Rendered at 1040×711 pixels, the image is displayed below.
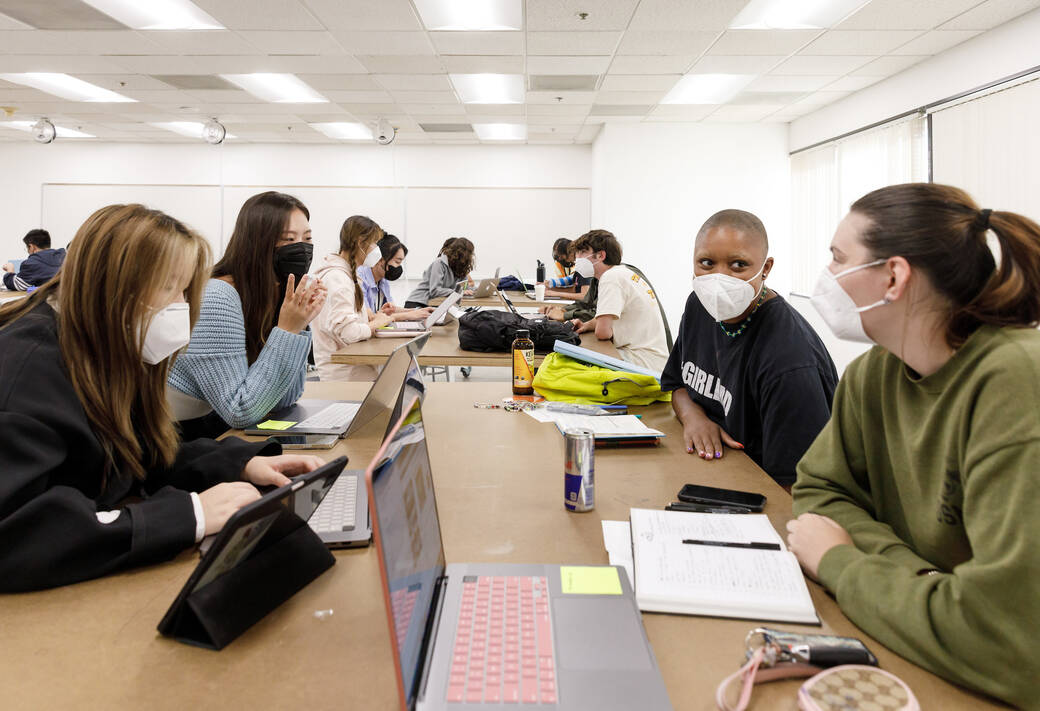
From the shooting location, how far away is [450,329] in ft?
13.9

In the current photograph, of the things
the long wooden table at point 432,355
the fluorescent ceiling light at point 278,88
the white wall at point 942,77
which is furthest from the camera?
the fluorescent ceiling light at point 278,88

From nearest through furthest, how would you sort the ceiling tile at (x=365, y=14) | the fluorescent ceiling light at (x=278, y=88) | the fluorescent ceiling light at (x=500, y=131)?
the ceiling tile at (x=365, y=14), the fluorescent ceiling light at (x=278, y=88), the fluorescent ceiling light at (x=500, y=131)

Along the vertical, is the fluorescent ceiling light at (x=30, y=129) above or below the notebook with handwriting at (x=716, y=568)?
above

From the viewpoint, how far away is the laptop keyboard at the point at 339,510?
3.73 feet

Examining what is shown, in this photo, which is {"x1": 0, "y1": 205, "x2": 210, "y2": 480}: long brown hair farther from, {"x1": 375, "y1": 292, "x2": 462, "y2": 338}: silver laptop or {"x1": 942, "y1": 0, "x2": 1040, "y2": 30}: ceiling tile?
{"x1": 942, "y1": 0, "x2": 1040, "y2": 30}: ceiling tile

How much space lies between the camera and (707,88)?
651 centimetres

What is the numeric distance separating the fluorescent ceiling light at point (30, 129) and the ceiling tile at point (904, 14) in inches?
346

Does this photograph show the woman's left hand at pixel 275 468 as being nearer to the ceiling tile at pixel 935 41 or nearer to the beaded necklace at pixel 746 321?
the beaded necklace at pixel 746 321

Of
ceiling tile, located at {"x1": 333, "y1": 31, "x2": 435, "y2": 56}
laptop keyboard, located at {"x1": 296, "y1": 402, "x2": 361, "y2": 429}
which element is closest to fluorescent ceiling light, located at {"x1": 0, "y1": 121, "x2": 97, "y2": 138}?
ceiling tile, located at {"x1": 333, "y1": 31, "x2": 435, "y2": 56}

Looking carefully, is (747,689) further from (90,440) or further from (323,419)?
(323,419)

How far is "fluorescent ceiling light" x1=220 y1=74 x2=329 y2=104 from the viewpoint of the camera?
20.0 ft

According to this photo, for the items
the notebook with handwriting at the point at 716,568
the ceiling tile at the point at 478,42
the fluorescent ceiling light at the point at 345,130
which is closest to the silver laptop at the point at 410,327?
the ceiling tile at the point at 478,42

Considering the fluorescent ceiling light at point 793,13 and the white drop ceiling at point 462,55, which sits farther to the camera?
the white drop ceiling at point 462,55

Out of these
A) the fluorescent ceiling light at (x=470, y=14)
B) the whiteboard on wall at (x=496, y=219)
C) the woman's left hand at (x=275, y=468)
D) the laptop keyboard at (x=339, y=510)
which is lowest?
the laptop keyboard at (x=339, y=510)
